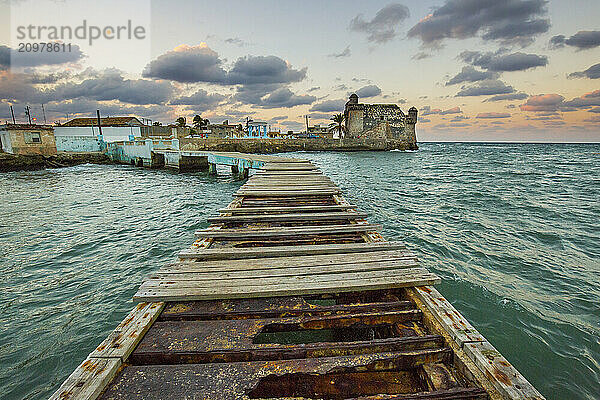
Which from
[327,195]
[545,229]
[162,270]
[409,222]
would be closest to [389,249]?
[162,270]

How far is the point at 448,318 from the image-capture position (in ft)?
8.54

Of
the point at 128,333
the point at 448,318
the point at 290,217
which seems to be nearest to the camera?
the point at 128,333

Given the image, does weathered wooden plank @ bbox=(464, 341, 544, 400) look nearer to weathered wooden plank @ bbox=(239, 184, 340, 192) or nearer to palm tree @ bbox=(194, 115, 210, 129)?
weathered wooden plank @ bbox=(239, 184, 340, 192)

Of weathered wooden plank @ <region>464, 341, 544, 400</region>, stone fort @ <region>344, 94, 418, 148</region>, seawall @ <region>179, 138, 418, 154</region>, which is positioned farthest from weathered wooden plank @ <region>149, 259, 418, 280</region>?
stone fort @ <region>344, 94, 418, 148</region>

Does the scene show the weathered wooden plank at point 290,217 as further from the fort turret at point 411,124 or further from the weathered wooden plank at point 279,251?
the fort turret at point 411,124

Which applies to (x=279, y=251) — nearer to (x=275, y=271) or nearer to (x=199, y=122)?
(x=275, y=271)

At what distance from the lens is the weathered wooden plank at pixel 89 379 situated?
1.88 meters

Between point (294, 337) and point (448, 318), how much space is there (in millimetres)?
2163

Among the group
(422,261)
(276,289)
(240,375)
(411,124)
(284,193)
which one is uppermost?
(411,124)

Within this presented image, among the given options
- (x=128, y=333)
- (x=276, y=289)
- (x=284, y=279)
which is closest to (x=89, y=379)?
(x=128, y=333)

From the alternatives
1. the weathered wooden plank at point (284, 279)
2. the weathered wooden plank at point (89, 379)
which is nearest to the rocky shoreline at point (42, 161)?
the weathered wooden plank at point (284, 279)

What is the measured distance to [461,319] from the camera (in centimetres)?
260

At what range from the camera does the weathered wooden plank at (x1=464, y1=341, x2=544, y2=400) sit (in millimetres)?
1873

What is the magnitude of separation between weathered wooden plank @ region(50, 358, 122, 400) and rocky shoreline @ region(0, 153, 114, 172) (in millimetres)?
38517
